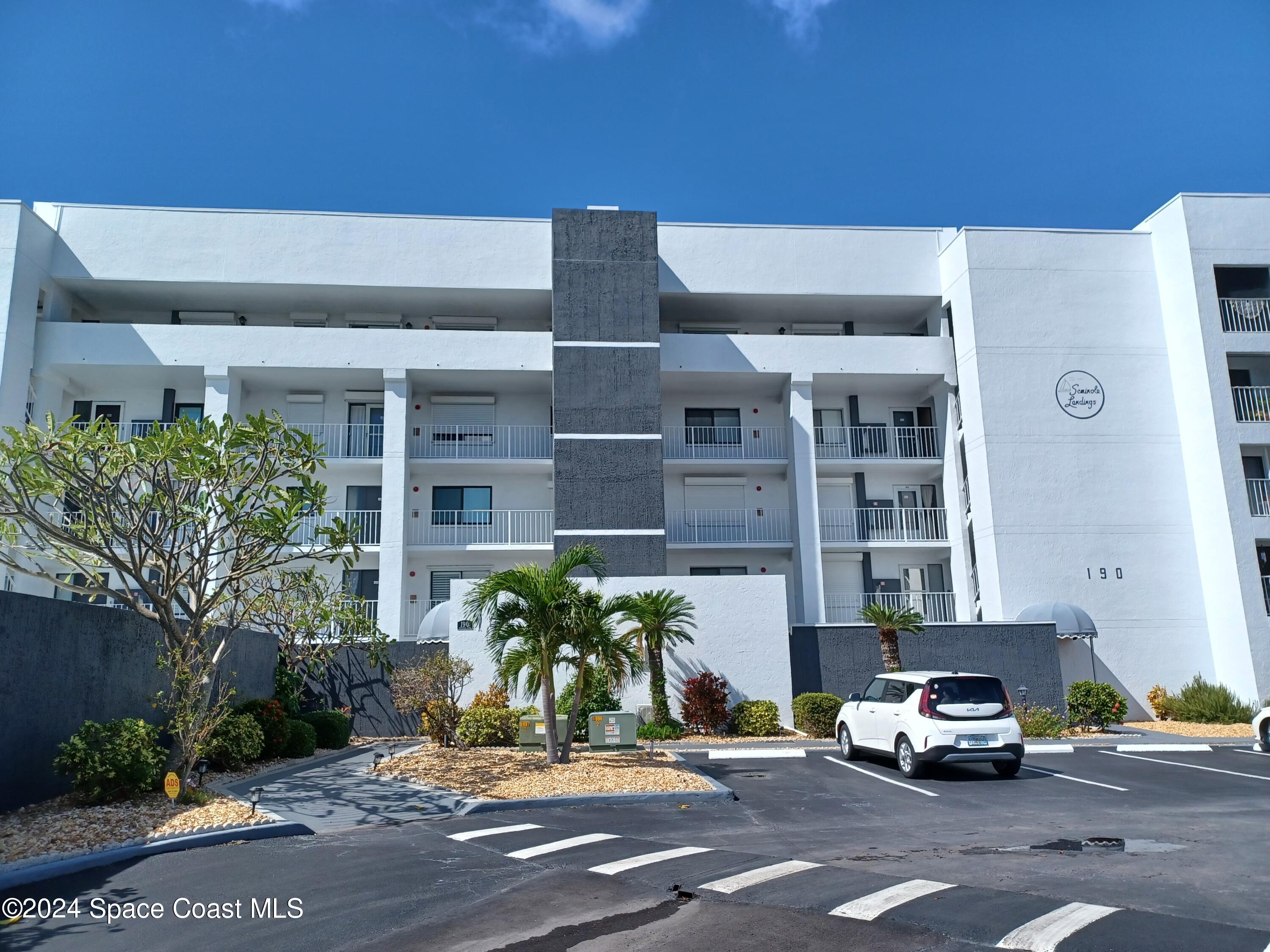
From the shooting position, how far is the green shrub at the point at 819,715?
71.7 feet

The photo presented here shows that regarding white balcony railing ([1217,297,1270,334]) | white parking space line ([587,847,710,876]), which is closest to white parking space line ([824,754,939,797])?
white parking space line ([587,847,710,876])

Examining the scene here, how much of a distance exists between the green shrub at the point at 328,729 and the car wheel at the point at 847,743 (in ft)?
33.4

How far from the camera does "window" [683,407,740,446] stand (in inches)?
1214

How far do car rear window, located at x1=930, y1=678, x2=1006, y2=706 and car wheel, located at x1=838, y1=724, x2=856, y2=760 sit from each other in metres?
2.86

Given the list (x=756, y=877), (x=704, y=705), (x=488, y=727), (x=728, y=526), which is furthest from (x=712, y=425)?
(x=756, y=877)

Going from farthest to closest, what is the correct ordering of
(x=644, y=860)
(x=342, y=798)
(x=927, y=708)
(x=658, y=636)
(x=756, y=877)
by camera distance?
1. (x=658, y=636)
2. (x=927, y=708)
3. (x=342, y=798)
4. (x=644, y=860)
5. (x=756, y=877)

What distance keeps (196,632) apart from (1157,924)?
11334 mm

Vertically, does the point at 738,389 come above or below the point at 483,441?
above

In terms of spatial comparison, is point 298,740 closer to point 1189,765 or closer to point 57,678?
point 57,678

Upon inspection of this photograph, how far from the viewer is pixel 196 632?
12.6m

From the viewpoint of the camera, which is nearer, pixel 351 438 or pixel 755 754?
pixel 755 754

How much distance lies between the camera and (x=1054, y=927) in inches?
253

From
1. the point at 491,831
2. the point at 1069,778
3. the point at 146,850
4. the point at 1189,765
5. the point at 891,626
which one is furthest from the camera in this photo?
the point at 891,626

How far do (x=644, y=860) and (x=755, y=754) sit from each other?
10.0 m
